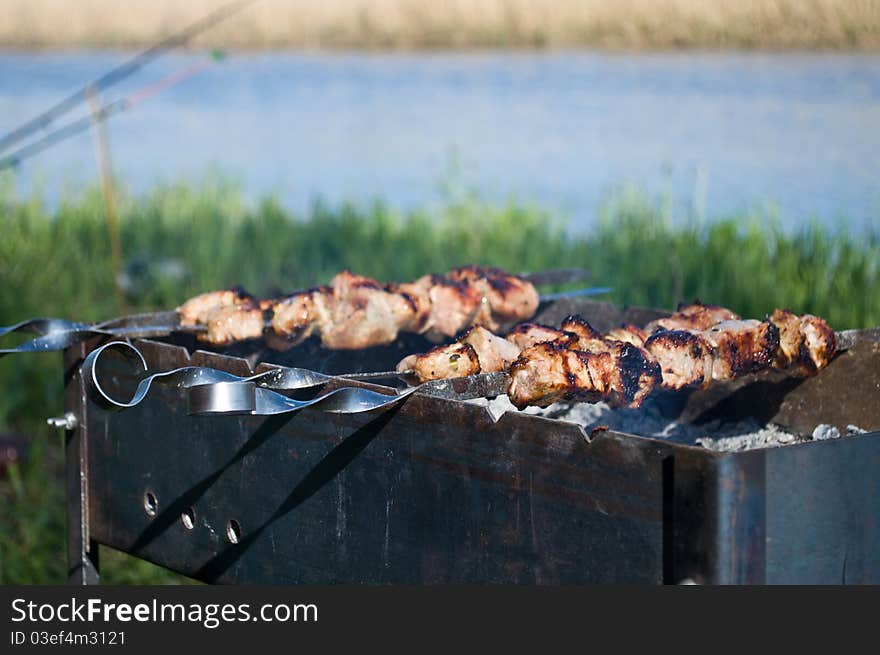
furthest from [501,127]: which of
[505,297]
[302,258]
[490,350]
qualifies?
[490,350]

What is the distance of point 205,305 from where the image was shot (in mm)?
2855

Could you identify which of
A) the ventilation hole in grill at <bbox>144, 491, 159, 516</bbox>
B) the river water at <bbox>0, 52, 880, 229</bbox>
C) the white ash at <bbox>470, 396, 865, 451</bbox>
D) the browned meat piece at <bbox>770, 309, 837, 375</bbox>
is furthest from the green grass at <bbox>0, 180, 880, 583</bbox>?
the browned meat piece at <bbox>770, 309, 837, 375</bbox>

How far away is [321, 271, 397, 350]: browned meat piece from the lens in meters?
2.71

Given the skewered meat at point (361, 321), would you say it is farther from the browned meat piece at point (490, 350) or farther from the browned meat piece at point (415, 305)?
the browned meat piece at point (490, 350)

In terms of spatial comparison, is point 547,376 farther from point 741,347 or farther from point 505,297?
point 505,297

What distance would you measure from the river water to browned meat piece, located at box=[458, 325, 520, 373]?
341 cm

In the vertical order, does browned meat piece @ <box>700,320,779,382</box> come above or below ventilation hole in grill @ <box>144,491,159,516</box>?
above

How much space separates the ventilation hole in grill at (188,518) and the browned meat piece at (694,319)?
1.00 metres

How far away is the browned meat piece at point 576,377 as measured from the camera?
2.12 meters

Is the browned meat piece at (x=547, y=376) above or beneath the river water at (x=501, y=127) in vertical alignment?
beneath

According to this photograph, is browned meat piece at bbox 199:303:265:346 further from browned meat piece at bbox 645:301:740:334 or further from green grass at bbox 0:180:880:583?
browned meat piece at bbox 645:301:740:334

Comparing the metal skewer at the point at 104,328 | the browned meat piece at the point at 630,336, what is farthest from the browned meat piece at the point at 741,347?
the metal skewer at the point at 104,328

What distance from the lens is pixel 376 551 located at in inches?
84.7

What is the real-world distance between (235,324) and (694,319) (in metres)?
1.00
